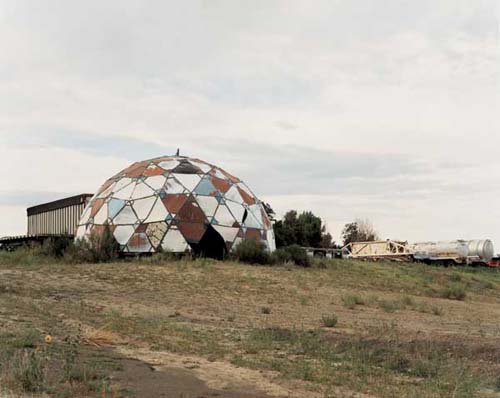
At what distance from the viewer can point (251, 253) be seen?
2827 cm

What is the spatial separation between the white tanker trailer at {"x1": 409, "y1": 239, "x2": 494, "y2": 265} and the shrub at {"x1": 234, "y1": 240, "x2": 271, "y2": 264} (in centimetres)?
2484

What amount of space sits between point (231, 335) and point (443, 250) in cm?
4148

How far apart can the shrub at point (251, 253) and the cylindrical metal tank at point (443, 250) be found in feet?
82.6

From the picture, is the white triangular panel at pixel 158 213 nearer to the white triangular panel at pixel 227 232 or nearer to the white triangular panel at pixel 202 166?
the white triangular panel at pixel 227 232

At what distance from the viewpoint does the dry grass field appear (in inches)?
306

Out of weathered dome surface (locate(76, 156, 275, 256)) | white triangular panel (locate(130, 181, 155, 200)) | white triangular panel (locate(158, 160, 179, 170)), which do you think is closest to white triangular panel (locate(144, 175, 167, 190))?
weathered dome surface (locate(76, 156, 275, 256))

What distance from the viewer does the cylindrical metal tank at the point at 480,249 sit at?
5056 centimetres

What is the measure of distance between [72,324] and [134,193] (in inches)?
697

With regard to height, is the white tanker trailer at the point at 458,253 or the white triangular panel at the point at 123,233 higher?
the white triangular panel at the point at 123,233

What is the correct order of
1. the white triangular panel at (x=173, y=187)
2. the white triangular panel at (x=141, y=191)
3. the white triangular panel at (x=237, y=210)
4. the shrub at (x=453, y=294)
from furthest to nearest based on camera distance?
1. the white triangular panel at (x=237, y=210)
2. the white triangular panel at (x=141, y=191)
3. the white triangular panel at (x=173, y=187)
4. the shrub at (x=453, y=294)

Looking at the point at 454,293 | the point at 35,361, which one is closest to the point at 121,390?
the point at 35,361

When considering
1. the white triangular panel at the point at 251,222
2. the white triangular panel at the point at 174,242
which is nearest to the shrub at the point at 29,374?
the white triangular panel at the point at 174,242

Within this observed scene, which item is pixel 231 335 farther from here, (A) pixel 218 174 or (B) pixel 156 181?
(A) pixel 218 174

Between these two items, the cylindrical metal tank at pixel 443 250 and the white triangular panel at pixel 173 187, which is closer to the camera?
the white triangular panel at pixel 173 187
